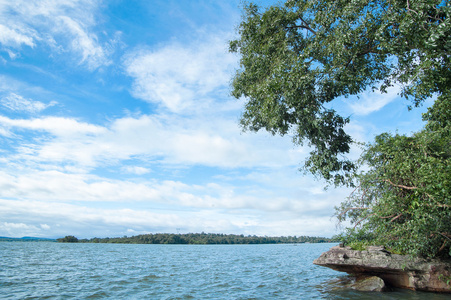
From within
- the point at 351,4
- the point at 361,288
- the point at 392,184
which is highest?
the point at 351,4

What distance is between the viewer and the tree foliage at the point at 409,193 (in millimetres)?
10922

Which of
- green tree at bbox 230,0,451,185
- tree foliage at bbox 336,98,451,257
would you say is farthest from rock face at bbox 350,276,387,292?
green tree at bbox 230,0,451,185

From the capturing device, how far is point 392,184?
12461mm

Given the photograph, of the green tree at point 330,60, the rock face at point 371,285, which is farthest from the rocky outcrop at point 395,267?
the green tree at point 330,60

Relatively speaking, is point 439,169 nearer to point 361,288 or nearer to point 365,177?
point 365,177

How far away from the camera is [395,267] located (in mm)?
13914

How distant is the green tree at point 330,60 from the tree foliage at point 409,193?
60.6 inches

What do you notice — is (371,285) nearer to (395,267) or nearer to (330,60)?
(395,267)

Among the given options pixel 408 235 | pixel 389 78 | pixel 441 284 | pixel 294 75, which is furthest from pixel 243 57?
pixel 441 284

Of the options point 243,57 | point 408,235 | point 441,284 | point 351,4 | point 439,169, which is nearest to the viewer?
point 439,169

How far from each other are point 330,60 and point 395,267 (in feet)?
36.6

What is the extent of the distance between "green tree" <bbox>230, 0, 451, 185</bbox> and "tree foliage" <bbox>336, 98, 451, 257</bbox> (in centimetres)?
154

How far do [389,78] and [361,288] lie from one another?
1145 cm

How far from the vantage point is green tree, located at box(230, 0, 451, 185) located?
10.3 metres
